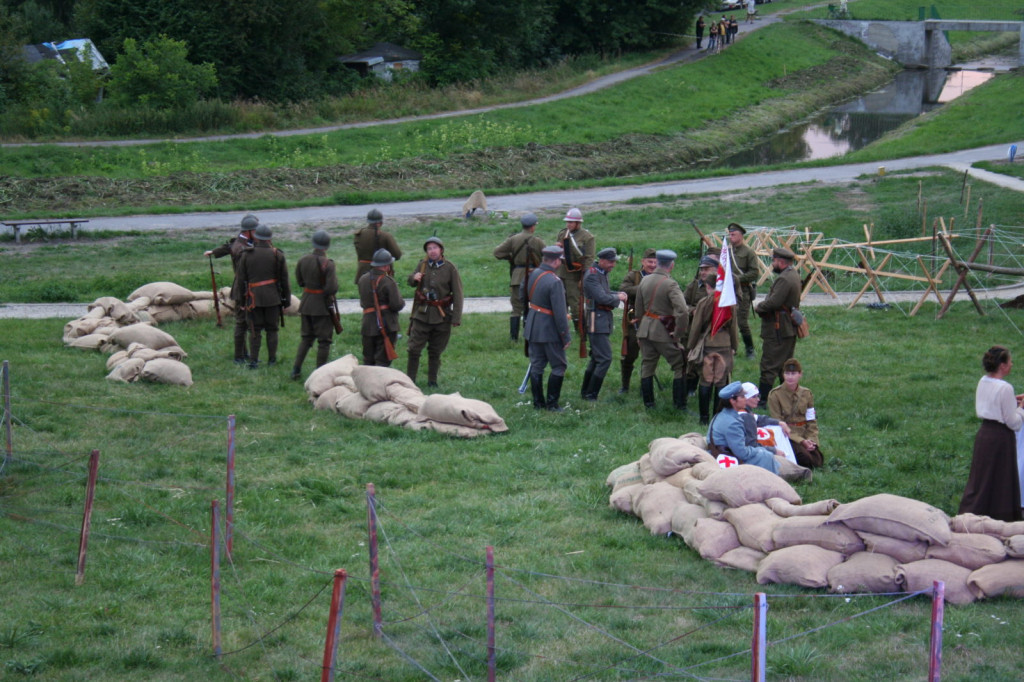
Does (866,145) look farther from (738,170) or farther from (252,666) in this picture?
(252,666)

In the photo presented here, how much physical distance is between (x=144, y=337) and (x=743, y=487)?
32.6 feet

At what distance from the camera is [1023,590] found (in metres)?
8.01

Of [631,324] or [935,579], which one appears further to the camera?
[631,324]

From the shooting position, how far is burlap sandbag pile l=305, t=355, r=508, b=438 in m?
12.7

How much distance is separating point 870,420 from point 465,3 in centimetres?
4497

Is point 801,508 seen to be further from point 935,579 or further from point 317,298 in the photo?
point 317,298

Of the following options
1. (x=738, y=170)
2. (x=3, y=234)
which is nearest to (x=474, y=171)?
(x=738, y=170)

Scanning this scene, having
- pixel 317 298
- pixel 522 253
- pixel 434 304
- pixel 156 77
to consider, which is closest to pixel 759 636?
pixel 434 304

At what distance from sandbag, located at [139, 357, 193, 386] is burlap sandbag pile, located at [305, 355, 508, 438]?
5.89ft

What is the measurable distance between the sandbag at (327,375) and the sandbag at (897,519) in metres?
7.20

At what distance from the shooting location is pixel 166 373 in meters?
14.7

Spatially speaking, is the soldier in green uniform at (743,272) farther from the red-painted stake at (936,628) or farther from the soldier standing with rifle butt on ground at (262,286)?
the red-painted stake at (936,628)

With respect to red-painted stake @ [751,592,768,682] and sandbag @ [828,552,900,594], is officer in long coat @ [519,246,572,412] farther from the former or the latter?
red-painted stake @ [751,592,768,682]

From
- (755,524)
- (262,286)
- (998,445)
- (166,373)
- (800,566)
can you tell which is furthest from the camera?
→ (262,286)
